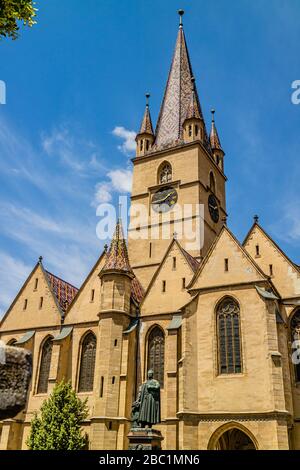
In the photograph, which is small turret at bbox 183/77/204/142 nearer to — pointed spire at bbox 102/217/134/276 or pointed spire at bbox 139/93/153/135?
pointed spire at bbox 139/93/153/135

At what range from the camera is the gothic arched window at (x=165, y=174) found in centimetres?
3847

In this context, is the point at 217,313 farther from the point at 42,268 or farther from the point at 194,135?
the point at 194,135

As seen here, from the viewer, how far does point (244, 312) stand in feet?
76.6

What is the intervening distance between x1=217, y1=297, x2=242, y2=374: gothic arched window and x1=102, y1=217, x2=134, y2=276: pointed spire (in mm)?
6997

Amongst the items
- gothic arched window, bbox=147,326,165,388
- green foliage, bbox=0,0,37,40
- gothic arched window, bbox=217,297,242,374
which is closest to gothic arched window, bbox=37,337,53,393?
gothic arched window, bbox=147,326,165,388

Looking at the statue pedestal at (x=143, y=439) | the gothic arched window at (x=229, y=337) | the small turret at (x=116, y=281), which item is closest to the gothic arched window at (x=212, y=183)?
the small turret at (x=116, y=281)

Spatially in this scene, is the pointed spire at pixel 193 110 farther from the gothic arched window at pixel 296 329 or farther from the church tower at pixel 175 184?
the gothic arched window at pixel 296 329

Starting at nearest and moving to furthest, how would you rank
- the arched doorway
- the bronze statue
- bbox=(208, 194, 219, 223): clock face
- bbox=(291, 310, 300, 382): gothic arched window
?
the bronze statue → bbox=(291, 310, 300, 382): gothic arched window → the arched doorway → bbox=(208, 194, 219, 223): clock face

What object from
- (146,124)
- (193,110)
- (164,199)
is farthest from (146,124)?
(164,199)

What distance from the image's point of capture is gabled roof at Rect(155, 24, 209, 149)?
4106 centimetres

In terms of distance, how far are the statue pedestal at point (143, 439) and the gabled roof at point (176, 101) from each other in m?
27.9

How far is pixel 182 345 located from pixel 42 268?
13780mm

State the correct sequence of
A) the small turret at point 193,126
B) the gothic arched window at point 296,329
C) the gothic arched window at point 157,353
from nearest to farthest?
the gothic arched window at point 296,329
the gothic arched window at point 157,353
the small turret at point 193,126

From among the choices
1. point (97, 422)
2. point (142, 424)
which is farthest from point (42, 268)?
point (142, 424)
